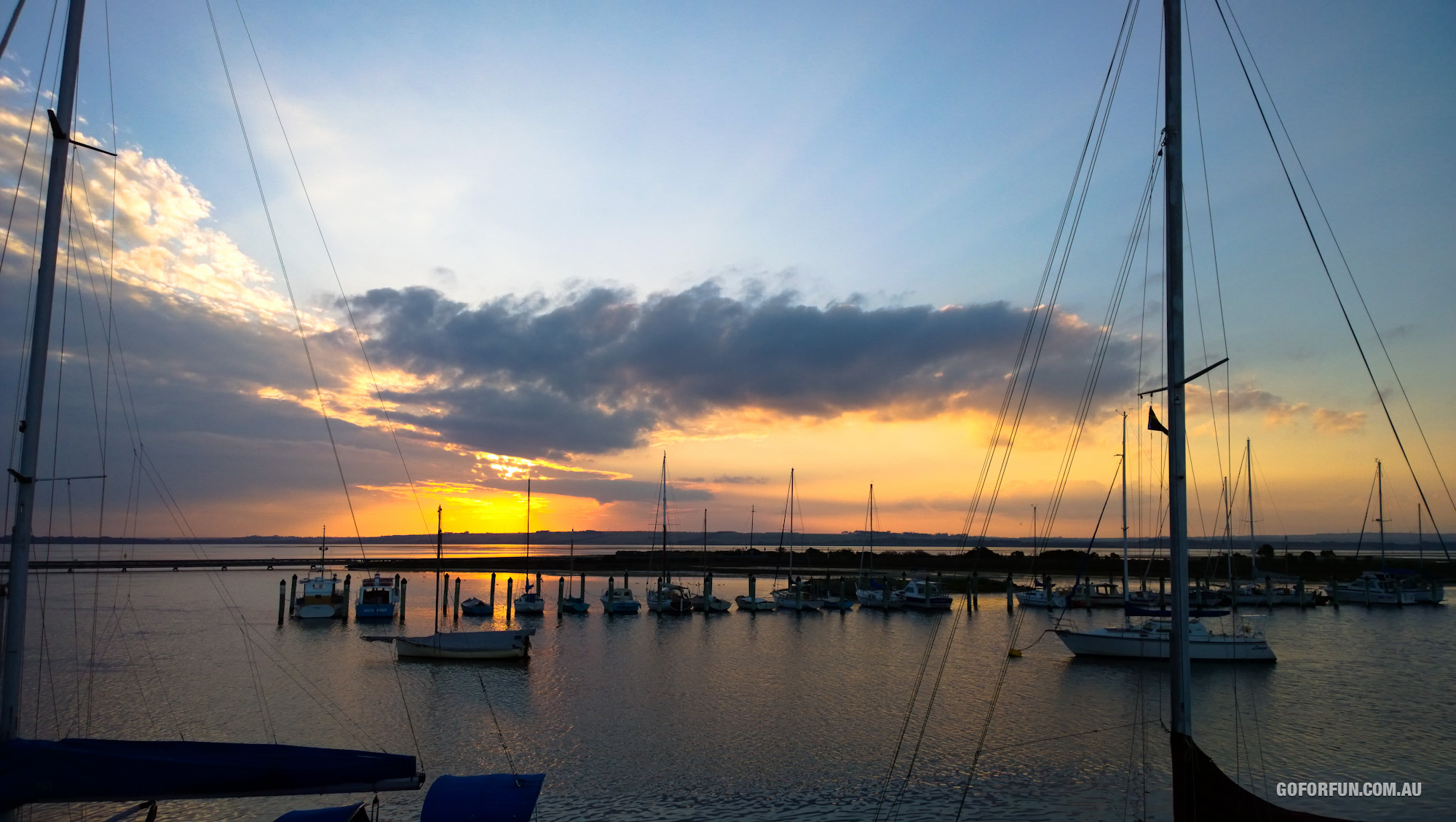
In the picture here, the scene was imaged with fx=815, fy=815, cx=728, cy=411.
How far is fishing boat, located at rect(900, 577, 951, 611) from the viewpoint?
196 ft

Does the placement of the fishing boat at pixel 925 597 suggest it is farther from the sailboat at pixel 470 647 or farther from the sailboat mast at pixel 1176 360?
the sailboat mast at pixel 1176 360

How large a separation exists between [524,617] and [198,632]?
733 inches

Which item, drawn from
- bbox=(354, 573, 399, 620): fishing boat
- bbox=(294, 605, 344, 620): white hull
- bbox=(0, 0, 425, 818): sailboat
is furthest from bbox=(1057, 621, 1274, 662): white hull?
bbox=(294, 605, 344, 620): white hull

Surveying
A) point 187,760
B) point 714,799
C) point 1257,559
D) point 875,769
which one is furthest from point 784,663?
point 1257,559

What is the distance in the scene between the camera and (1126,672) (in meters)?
34.0

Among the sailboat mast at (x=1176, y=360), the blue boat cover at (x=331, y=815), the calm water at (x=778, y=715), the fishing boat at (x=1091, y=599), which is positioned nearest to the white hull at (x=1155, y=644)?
the calm water at (x=778, y=715)

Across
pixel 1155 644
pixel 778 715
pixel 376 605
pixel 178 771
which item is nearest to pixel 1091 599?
pixel 1155 644

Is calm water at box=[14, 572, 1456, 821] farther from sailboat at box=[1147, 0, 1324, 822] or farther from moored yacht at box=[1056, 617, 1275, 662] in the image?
sailboat at box=[1147, 0, 1324, 822]

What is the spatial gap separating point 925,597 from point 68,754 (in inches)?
2252

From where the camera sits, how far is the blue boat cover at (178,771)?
8.20 meters

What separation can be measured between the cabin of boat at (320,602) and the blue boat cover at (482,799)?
4748 cm

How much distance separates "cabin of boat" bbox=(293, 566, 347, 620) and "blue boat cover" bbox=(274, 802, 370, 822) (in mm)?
46884

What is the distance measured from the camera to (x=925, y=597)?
60344 mm

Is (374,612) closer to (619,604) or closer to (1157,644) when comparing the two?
(619,604)
